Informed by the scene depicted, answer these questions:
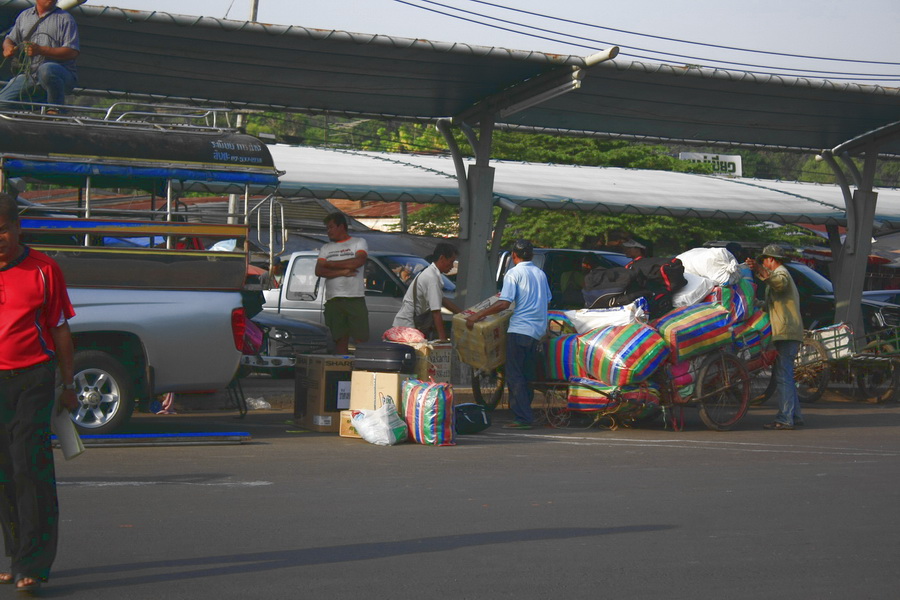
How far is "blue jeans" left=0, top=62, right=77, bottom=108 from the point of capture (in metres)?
11.9

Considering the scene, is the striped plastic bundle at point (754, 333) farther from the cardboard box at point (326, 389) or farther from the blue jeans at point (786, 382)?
the cardboard box at point (326, 389)

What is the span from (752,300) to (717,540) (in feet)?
24.5

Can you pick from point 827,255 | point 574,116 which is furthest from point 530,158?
point 574,116

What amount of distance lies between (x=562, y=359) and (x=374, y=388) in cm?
253

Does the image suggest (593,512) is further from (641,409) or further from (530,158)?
(530,158)

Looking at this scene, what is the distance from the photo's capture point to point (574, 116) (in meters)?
18.3

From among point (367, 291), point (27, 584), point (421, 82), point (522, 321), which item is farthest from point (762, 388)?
point (27, 584)

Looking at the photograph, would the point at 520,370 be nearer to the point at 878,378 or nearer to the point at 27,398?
the point at 878,378

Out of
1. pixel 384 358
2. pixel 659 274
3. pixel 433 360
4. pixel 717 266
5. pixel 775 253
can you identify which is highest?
pixel 775 253

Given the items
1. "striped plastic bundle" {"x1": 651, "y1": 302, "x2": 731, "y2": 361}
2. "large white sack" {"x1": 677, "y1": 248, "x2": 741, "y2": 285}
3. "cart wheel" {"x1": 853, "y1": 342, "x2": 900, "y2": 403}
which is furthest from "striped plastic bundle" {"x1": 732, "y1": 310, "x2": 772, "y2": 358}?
"cart wheel" {"x1": 853, "y1": 342, "x2": 900, "y2": 403}

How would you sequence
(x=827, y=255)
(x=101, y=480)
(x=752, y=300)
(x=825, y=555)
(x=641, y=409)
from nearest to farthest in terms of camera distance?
(x=825, y=555), (x=101, y=480), (x=641, y=409), (x=752, y=300), (x=827, y=255)

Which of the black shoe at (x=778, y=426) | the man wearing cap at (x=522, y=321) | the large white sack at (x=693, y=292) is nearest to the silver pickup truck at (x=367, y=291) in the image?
the man wearing cap at (x=522, y=321)

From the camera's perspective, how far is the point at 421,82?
1574 centimetres

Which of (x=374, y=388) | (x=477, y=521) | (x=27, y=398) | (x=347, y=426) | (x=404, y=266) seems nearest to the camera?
(x=27, y=398)
